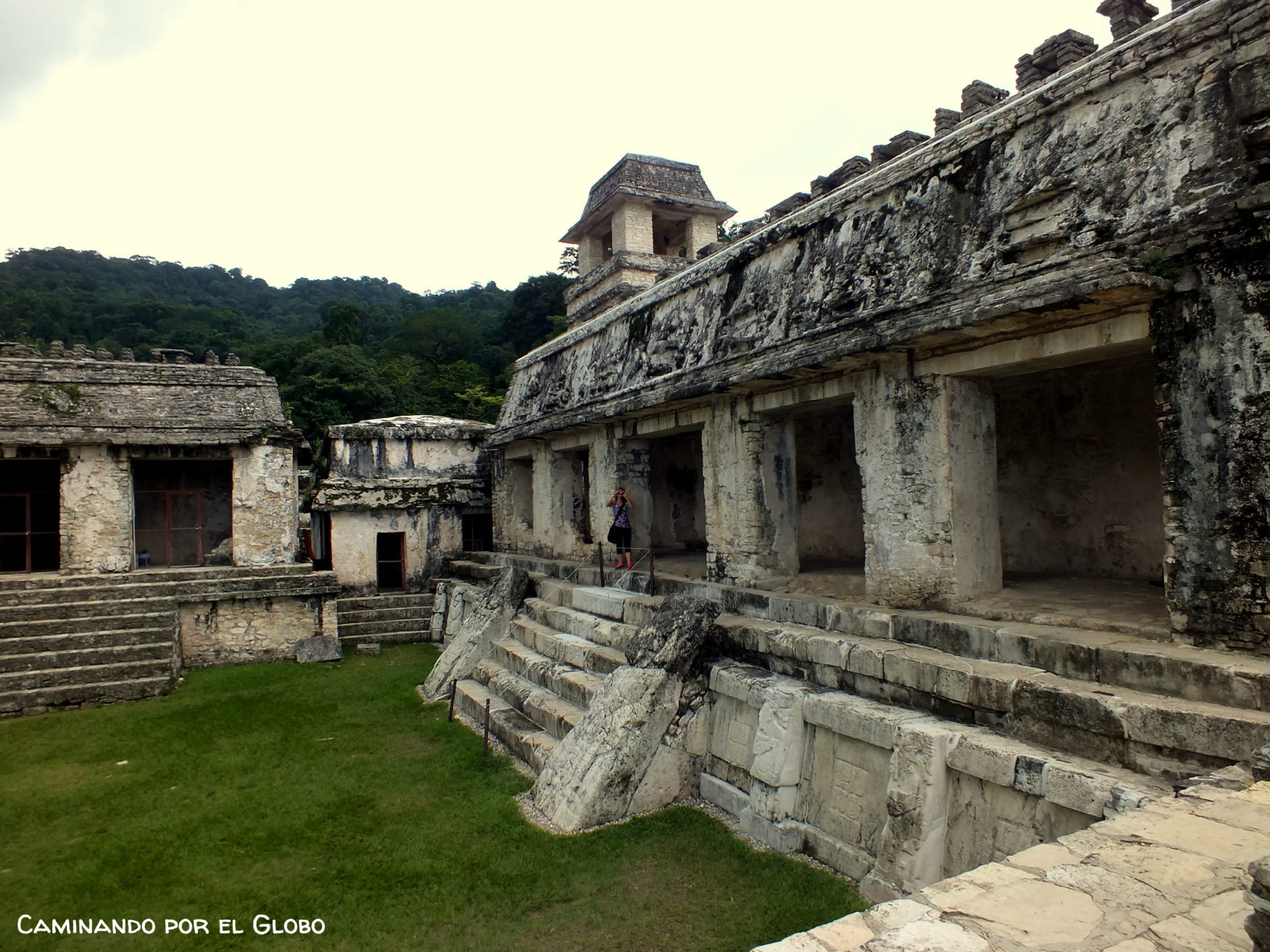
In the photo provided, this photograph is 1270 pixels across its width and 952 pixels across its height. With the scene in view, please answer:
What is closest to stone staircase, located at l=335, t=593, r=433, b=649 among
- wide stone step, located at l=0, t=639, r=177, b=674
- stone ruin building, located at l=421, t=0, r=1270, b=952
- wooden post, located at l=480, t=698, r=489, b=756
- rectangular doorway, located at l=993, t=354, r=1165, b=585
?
wide stone step, located at l=0, t=639, r=177, b=674

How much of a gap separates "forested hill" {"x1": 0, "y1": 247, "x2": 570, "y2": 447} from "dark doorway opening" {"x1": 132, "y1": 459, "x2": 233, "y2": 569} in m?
13.1

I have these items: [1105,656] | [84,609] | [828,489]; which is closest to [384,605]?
[84,609]

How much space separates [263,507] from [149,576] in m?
1.96

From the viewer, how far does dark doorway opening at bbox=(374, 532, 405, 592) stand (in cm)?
1529

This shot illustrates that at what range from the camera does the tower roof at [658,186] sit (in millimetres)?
15875

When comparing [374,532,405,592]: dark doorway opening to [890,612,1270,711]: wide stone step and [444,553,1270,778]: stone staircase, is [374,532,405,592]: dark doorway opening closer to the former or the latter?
[444,553,1270,778]: stone staircase

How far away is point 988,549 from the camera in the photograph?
6.09 m

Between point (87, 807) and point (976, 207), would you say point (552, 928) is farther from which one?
point (976, 207)

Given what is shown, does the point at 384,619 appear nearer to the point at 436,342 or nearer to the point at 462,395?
the point at 462,395

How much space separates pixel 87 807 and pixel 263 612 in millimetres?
5833

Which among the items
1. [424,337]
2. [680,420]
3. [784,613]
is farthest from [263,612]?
[424,337]

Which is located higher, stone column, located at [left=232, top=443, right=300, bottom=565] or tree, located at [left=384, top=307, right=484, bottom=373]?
tree, located at [left=384, top=307, right=484, bottom=373]

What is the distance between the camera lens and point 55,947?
4.61 meters

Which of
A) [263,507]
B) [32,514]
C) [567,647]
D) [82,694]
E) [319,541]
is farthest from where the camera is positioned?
[319,541]
